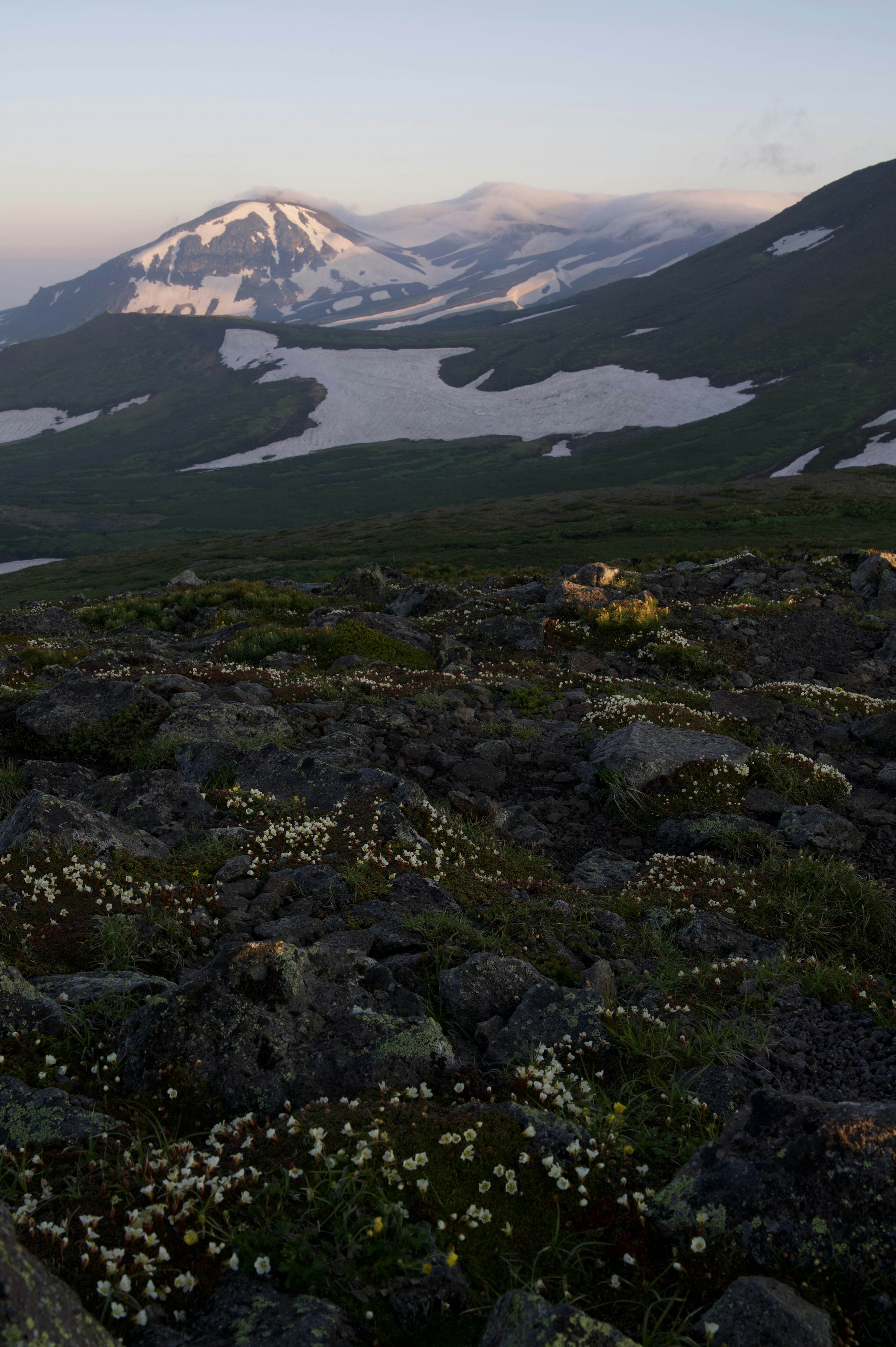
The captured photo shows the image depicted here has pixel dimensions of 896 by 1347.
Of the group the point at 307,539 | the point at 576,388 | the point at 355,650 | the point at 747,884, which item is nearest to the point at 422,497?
the point at 307,539

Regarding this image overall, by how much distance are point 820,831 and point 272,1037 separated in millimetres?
8448

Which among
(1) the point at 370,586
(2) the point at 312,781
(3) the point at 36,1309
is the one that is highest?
(1) the point at 370,586

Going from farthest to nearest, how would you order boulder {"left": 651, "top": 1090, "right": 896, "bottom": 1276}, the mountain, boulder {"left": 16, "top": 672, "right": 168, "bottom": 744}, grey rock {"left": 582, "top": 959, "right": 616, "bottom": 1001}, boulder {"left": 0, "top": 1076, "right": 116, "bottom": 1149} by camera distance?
the mountain → boulder {"left": 16, "top": 672, "right": 168, "bottom": 744} → grey rock {"left": 582, "top": 959, "right": 616, "bottom": 1001} → boulder {"left": 0, "top": 1076, "right": 116, "bottom": 1149} → boulder {"left": 651, "top": 1090, "right": 896, "bottom": 1276}

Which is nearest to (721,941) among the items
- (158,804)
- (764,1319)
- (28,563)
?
(764,1319)

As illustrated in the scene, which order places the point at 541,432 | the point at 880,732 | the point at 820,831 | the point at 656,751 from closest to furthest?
the point at 820,831, the point at 656,751, the point at 880,732, the point at 541,432

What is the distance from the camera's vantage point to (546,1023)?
6406mm

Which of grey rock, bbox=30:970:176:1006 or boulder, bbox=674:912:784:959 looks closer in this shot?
grey rock, bbox=30:970:176:1006

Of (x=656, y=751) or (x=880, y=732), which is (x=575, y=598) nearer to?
(x=880, y=732)

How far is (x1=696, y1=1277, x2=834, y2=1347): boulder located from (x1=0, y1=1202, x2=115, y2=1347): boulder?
2.77m

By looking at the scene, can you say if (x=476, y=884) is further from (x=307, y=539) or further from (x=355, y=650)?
(x=307, y=539)

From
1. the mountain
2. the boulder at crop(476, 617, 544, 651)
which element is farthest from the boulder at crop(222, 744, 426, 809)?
the mountain

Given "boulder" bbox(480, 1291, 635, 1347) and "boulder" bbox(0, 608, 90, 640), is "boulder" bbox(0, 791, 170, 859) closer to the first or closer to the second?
"boulder" bbox(480, 1291, 635, 1347)

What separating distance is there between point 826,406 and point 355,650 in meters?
137

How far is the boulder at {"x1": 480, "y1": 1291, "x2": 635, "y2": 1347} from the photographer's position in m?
3.32
